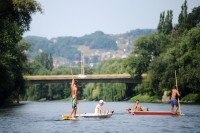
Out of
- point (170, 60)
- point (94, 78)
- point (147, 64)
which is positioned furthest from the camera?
point (94, 78)

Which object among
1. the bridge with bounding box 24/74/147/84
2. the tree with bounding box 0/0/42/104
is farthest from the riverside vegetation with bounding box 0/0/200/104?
the bridge with bounding box 24/74/147/84

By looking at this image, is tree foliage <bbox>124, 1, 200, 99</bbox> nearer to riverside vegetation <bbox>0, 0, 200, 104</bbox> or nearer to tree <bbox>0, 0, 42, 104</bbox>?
riverside vegetation <bbox>0, 0, 200, 104</bbox>

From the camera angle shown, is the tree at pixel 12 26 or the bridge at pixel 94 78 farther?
the bridge at pixel 94 78

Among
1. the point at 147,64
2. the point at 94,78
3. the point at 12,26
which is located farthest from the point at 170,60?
the point at 12,26

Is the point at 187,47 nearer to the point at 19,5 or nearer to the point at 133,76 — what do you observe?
the point at 133,76

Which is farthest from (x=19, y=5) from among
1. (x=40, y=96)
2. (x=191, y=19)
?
(x=40, y=96)

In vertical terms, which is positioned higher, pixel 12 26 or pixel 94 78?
pixel 12 26

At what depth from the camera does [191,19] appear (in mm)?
114250

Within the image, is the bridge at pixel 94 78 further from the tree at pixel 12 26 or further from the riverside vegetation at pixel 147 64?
the tree at pixel 12 26

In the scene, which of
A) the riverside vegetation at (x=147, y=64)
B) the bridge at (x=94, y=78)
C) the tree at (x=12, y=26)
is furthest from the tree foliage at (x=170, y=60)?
the tree at (x=12, y=26)

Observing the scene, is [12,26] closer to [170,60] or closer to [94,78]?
[170,60]

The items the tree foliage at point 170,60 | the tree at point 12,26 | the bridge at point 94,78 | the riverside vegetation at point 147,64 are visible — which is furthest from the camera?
the bridge at point 94,78

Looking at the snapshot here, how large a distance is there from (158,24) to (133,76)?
3436 centimetres

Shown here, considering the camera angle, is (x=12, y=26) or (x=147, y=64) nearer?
(x=12, y=26)
